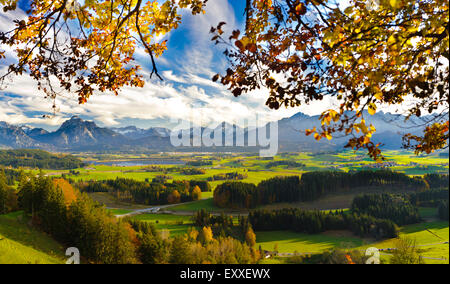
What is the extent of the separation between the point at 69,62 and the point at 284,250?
49474mm

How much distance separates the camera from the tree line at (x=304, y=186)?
2675 inches

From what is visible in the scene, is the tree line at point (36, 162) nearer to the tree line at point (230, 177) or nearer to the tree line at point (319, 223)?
the tree line at point (230, 177)

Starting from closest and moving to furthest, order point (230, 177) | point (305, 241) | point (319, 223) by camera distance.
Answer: point (305, 241)
point (319, 223)
point (230, 177)

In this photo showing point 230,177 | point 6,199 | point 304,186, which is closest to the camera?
point 6,199

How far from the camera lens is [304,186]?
6975 centimetres

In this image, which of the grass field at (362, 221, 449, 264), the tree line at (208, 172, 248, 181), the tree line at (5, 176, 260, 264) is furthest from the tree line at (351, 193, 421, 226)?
the tree line at (5, 176, 260, 264)

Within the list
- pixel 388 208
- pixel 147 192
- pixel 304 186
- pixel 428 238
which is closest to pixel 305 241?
pixel 304 186

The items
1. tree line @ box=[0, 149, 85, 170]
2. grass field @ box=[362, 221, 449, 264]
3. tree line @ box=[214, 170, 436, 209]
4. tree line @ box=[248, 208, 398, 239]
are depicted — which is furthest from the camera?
tree line @ box=[0, 149, 85, 170]

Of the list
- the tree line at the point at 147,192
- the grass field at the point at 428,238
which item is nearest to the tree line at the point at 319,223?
the grass field at the point at 428,238

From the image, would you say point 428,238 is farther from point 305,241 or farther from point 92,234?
point 92,234

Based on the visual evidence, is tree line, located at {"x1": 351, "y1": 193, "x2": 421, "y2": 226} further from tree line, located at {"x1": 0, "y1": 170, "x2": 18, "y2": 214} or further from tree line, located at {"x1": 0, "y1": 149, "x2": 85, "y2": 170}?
tree line, located at {"x1": 0, "y1": 149, "x2": 85, "y2": 170}

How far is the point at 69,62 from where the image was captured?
399 cm

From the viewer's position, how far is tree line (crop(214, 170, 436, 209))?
67.9m
